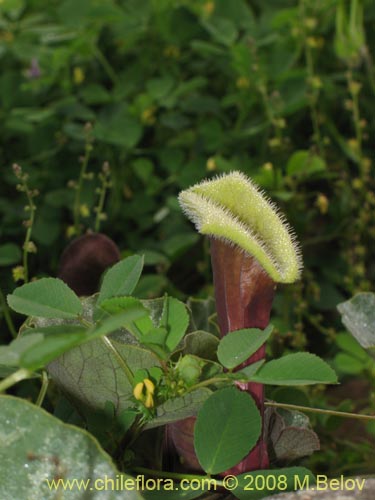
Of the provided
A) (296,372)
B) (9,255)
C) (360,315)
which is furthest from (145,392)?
(9,255)

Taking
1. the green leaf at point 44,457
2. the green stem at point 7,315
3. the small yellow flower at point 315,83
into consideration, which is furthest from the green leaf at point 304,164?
the green leaf at point 44,457

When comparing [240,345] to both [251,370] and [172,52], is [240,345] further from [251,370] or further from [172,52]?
[172,52]

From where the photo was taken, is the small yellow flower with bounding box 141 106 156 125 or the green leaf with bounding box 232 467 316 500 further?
the small yellow flower with bounding box 141 106 156 125

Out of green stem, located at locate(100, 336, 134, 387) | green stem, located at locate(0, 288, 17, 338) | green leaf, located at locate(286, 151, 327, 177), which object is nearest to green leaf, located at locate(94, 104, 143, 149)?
green leaf, located at locate(286, 151, 327, 177)

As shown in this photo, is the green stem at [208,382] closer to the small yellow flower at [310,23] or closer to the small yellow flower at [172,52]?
the small yellow flower at [310,23]

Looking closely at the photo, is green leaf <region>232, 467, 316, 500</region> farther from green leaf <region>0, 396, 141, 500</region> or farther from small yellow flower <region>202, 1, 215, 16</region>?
small yellow flower <region>202, 1, 215, 16</region>

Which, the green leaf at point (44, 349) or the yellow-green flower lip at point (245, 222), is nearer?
the green leaf at point (44, 349)
